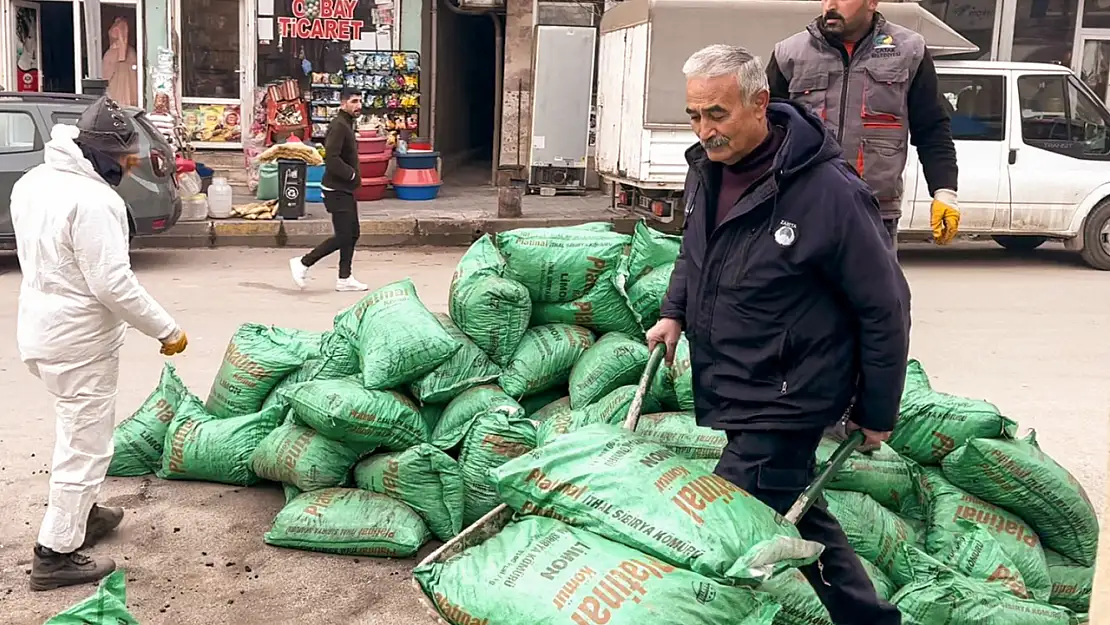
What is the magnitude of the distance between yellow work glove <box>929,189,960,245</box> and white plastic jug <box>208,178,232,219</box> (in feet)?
34.5

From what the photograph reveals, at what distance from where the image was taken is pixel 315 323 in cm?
841

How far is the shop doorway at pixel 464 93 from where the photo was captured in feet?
58.6

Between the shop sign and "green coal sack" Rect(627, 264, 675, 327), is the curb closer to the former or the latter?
the shop sign

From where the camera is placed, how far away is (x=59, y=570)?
4008 millimetres

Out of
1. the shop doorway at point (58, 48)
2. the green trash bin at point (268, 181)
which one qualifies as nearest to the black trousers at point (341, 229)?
the green trash bin at point (268, 181)

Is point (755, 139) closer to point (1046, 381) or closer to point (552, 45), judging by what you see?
point (1046, 381)

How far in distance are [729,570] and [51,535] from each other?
2.57m

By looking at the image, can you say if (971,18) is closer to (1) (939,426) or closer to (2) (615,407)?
(1) (939,426)

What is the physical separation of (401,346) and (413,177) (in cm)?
1095

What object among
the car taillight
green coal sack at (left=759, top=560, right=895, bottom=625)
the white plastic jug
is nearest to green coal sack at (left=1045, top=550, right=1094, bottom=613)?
green coal sack at (left=759, top=560, right=895, bottom=625)

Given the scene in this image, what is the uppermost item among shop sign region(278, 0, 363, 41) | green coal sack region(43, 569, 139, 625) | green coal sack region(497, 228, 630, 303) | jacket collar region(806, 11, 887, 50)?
shop sign region(278, 0, 363, 41)

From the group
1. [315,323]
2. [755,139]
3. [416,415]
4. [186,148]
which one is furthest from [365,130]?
[755,139]

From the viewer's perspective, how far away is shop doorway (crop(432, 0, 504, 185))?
17875 millimetres

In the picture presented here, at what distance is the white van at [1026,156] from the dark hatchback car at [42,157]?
24.0ft
